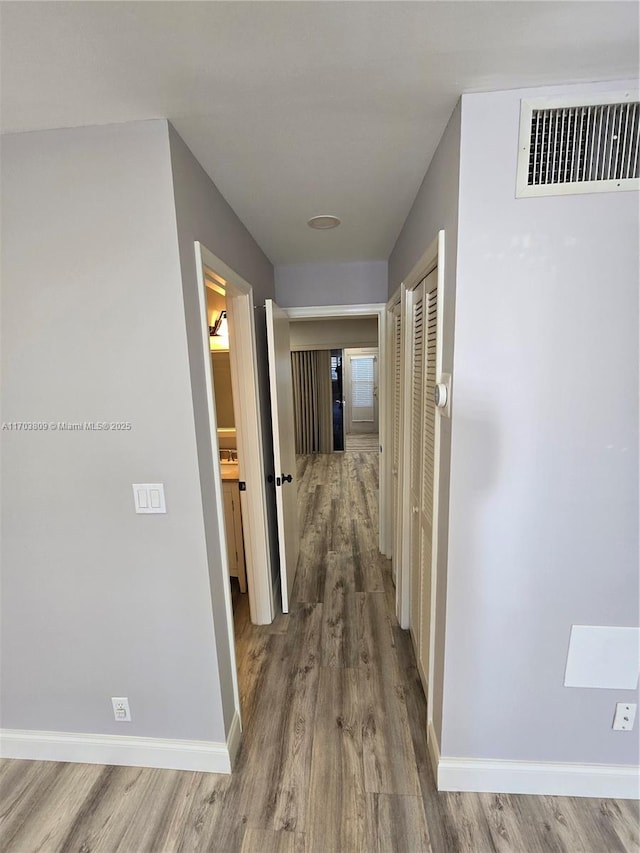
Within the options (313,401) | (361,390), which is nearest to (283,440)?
(313,401)

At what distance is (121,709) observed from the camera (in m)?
1.41

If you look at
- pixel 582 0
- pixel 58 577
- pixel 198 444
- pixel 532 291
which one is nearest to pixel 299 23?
pixel 582 0

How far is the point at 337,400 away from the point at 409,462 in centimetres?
502

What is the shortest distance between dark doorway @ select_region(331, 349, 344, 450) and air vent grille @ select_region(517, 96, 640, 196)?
5.69 metres

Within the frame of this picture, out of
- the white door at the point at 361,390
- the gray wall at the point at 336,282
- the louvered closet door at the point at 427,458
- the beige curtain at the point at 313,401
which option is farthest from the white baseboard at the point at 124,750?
the white door at the point at 361,390

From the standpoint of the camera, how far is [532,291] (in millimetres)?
1051

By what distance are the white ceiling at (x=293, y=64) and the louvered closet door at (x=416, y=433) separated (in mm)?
640

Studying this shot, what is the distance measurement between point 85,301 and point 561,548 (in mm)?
1787

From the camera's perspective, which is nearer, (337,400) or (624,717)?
(624,717)

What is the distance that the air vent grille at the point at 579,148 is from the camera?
3.24 ft

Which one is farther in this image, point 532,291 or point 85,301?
point 85,301

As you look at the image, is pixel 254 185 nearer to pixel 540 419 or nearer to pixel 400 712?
pixel 540 419

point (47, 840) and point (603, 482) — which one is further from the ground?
point (603, 482)

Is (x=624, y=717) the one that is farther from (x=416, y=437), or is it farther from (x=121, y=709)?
(x=121, y=709)
